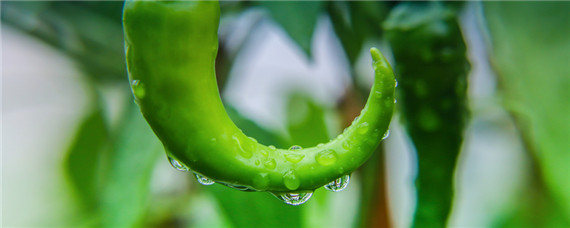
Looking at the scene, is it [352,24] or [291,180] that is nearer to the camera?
[291,180]

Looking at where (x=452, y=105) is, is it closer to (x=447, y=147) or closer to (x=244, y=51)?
(x=447, y=147)

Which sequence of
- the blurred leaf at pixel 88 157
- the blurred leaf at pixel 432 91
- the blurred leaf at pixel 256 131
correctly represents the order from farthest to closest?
1. the blurred leaf at pixel 88 157
2. the blurred leaf at pixel 256 131
3. the blurred leaf at pixel 432 91

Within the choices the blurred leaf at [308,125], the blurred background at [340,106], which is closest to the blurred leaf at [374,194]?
the blurred background at [340,106]

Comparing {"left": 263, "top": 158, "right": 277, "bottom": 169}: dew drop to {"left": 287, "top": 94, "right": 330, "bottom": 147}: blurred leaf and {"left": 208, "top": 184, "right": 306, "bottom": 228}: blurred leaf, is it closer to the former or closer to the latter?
{"left": 208, "top": 184, "right": 306, "bottom": 228}: blurred leaf

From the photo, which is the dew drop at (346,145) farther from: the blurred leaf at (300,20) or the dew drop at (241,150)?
the blurred leaf at (300,20)

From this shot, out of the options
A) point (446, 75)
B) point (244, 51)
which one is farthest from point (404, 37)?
point (244, 51)

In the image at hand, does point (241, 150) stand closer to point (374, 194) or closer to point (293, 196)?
point (293, 196)

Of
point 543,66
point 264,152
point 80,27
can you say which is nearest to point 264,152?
point 264,152
